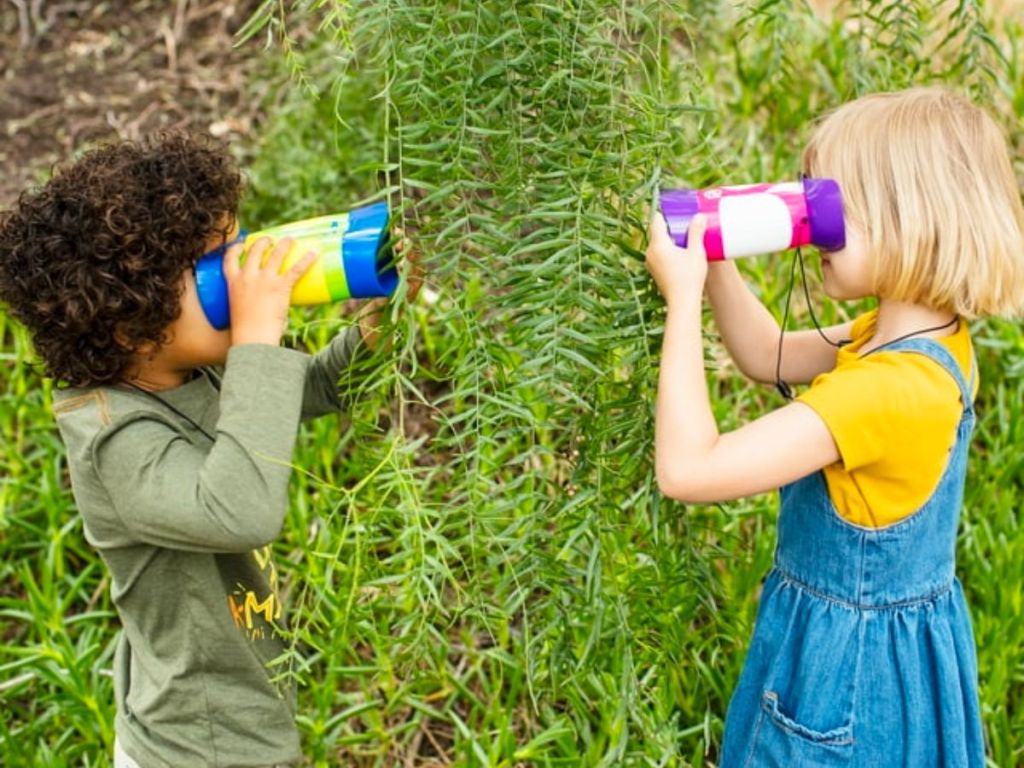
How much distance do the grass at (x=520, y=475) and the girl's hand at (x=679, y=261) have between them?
0.05m

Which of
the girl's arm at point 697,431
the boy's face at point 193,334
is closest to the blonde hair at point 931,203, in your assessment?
the girl's arm at point 697,431

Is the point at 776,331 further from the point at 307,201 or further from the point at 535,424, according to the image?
the point at 307,201

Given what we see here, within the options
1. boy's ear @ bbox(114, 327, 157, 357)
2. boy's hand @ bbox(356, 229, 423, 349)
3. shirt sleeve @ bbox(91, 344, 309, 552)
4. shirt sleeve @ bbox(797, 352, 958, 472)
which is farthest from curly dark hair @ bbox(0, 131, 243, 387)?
shirt sleeve @ bbox(797, 352, 958, 472)

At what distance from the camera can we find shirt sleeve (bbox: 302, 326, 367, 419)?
1.85 metres

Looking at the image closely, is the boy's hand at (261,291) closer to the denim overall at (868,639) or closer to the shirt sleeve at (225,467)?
the shirt sleeve at (225,467)

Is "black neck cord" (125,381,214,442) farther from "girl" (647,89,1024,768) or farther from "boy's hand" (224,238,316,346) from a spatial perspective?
"girl" (647,89,1024,768)

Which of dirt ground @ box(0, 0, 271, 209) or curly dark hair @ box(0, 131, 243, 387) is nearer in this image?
curly dark hair @ box(0, 131, 243, 387)

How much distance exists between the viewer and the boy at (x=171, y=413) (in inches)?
60.7

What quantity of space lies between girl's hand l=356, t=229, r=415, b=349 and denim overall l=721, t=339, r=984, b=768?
551mm

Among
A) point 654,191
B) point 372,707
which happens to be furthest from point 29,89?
point 654,191

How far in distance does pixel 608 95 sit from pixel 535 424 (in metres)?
0.40

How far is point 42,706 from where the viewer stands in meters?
2.56

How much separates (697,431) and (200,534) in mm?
594

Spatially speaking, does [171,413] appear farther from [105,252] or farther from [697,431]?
[697,431]
